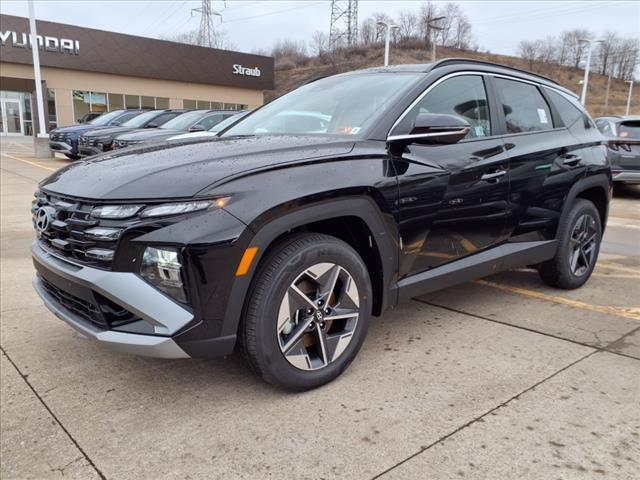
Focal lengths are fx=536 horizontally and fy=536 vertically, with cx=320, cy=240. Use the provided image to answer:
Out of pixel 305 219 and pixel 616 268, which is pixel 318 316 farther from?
pixel 616 268

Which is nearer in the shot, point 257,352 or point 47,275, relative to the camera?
point 257,352

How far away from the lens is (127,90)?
33312mm

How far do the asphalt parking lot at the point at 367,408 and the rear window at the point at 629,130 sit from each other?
7.83 m

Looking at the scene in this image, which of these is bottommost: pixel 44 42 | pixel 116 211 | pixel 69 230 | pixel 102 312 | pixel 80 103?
pixel 102 312

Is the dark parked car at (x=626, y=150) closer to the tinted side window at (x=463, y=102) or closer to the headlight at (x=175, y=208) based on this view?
the tinted side window at (x=463, y=102)

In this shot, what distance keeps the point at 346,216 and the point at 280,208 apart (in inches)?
18.3

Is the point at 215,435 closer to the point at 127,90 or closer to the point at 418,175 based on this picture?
the point at 418,175

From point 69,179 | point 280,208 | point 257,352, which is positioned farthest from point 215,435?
point 69,179

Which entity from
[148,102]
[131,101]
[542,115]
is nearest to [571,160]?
[542,115]

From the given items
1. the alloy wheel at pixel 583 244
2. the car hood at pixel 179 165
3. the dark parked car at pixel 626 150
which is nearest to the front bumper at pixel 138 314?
the car hood at pixel 179 165

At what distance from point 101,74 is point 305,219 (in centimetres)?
3364

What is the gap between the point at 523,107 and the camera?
4.10 meters

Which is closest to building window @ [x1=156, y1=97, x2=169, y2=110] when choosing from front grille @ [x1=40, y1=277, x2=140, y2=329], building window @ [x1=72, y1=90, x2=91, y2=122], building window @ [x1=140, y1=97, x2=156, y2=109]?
building window @ [x1=140, y1=97, x2=156, y2=109]

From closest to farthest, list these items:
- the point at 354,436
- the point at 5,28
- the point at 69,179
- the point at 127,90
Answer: the point at 354,436 → the point at 69,179 → the point at 5,28 → the point at 127,90
